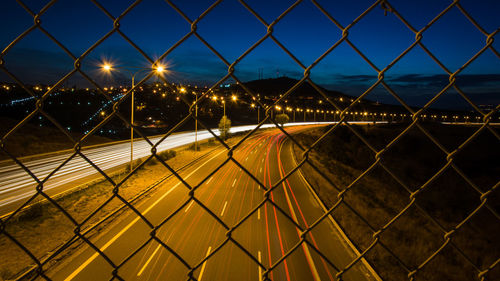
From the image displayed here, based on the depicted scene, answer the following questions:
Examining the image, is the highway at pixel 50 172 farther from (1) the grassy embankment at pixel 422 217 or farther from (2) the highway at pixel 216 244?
(1) the grassy embankment at pixel 422 217

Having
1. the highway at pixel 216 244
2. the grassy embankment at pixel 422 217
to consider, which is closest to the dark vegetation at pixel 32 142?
the highway at pixel 216 244

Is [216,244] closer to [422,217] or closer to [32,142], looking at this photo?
[422,217]

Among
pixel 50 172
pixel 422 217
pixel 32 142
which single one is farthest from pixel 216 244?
pixel 32 142

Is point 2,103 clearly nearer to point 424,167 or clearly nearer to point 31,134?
point 31,134

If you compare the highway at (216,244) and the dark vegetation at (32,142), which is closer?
the highway at (216,244)

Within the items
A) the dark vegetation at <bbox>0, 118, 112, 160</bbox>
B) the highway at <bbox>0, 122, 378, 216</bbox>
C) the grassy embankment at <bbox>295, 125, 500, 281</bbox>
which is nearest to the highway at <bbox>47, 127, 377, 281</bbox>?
the grassy embankment at <bbox>295, 125, 500, 281</bbox>

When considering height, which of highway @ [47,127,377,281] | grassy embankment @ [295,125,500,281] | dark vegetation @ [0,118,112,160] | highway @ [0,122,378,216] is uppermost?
dark vegetation @ [0,118,112,160]

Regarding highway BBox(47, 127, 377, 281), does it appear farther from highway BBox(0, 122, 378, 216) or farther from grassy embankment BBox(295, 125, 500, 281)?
highway BBox(0, 122, 378, 216)

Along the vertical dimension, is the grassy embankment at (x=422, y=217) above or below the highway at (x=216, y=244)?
below

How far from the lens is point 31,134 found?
29.2 meters

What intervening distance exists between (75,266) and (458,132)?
56.4 m

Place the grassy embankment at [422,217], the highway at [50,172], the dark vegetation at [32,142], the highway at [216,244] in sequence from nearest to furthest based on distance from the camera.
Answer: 1. the highway at [216,244]
2. the grassy embankment at [422,217]
3. the highway at [50,172]
4. the dark vegetation at [32,142]

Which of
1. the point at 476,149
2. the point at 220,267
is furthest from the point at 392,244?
the point at 476,149

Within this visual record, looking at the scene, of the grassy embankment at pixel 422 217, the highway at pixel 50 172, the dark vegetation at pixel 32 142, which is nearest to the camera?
the grassy embankment at pixel 422 217
